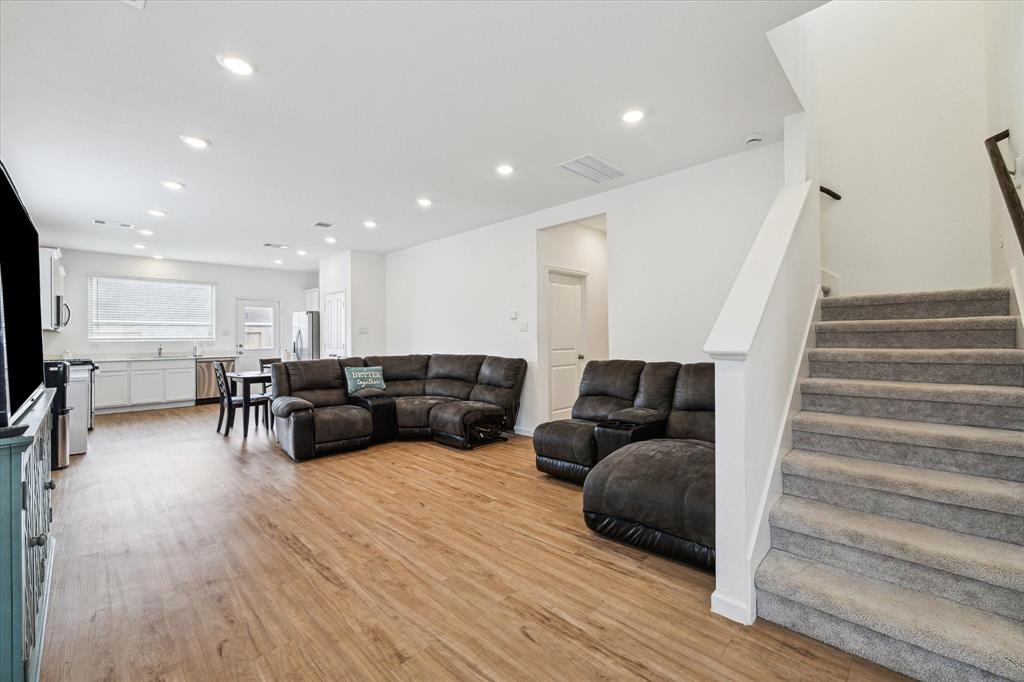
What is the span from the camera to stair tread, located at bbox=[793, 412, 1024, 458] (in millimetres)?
1769

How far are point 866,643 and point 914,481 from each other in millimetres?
669

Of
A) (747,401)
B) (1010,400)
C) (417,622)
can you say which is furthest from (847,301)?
(417,622)

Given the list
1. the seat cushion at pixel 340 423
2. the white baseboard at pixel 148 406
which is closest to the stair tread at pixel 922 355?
the seat cushion at pixel 340 423

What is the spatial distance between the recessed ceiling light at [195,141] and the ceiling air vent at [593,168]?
2.86m

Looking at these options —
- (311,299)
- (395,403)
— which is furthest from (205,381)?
(395,403)

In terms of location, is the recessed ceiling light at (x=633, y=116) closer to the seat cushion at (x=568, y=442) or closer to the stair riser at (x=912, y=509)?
the seat cushion at (x=568, y=442)

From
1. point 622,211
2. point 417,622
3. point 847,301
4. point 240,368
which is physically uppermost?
point 622,211

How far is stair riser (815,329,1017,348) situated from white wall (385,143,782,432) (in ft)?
3.93

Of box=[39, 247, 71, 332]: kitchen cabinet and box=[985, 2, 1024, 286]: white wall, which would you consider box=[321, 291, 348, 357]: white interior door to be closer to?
box=[39, 247, 71, 332]: kitchen cabinet

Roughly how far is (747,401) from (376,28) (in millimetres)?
2459

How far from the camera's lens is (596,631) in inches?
71.0

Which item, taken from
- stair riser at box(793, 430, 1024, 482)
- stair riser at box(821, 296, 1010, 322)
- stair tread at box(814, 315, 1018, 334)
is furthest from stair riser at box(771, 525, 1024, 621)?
stair riser at box(821, 296, 1010, 322)

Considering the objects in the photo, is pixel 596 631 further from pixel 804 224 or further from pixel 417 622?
pixel 804 224

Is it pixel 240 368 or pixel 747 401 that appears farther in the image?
pixel 240 368
